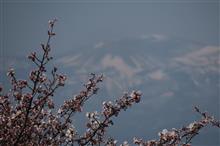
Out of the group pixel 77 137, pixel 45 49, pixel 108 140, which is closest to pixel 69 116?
pixel 77 137

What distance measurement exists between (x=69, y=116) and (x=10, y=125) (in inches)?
53.7

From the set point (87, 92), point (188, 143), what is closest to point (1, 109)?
point (87, 92)

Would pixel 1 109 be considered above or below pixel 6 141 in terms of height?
above

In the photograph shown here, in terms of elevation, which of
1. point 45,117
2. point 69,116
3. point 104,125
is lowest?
point 104,125

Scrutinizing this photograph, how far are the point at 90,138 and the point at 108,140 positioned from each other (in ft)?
3.55

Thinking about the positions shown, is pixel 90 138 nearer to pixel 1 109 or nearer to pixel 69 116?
pixel 69 116

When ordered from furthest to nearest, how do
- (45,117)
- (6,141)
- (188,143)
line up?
(45,117)
(188,143)
(6,141)

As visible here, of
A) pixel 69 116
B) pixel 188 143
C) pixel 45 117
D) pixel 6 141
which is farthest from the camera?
pixel 45 117

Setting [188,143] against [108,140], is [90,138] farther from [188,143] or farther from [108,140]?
[188,143]

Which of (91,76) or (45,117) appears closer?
(91,76)

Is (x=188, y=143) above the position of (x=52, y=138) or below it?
below

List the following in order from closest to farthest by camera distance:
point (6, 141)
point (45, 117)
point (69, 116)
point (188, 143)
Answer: point (6, 141)
point (188, 143)
point (69, 116)
point (45, 117)

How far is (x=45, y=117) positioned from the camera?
10562 millimetres

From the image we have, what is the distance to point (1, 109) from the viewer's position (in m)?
9.67
